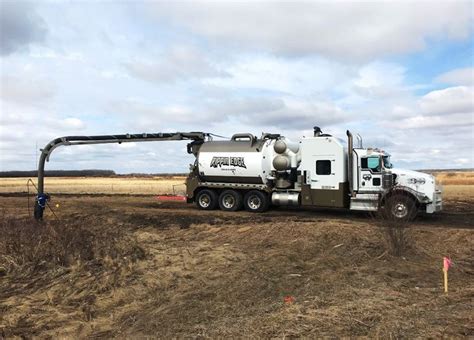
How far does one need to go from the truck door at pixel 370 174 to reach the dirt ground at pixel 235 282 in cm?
374

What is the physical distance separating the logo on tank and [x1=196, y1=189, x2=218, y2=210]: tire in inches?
57.1

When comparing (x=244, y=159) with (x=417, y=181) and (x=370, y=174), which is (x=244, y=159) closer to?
(x=370, y=174)

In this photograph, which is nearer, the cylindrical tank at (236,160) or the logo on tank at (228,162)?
the cylindrical tank at (236,160)

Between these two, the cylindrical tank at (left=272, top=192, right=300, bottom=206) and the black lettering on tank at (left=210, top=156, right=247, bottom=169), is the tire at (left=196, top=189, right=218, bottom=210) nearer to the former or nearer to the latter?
the black lettering on tank at (left=210, top=156, right=247, bottom=169)

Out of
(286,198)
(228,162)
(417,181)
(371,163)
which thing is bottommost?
(286,198)

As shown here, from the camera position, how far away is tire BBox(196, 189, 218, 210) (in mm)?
22781

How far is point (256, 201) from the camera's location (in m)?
21.8

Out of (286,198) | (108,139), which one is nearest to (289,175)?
(286,198)

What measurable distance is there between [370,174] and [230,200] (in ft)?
22.9

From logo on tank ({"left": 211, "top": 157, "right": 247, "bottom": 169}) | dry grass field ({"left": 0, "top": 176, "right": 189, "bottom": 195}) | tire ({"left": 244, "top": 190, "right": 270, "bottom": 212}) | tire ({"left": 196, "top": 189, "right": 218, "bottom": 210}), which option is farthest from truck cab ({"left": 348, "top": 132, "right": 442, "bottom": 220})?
dry grass field ({"left": 0, "top": 176, "right": 189, "bottom": 195})

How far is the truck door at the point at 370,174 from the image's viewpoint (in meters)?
19.0

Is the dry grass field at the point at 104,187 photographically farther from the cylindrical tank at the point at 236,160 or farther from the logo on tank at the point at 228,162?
the logo on tank at the point at 228,162

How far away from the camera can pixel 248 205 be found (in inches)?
864

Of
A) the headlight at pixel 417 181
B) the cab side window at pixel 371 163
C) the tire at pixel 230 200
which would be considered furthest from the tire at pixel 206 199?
the headlight at pixel 417 181
